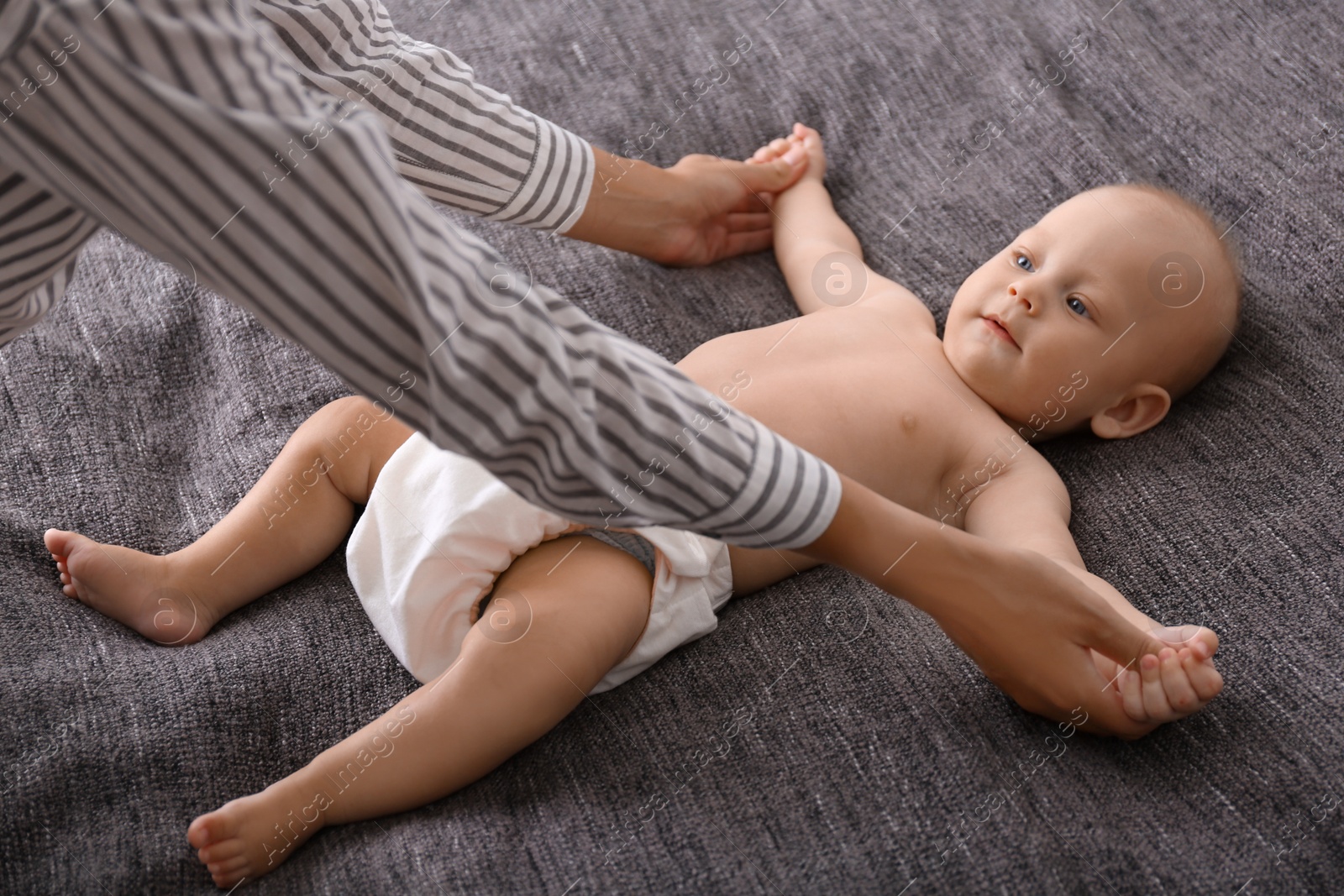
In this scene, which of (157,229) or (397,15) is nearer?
(157,229)

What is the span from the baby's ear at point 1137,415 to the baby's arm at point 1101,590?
0.08m

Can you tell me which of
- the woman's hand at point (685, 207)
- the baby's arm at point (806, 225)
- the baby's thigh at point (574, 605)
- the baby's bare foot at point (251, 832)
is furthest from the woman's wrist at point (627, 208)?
the baby's bare foot at point (251, 832)

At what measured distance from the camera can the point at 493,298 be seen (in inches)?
22.0

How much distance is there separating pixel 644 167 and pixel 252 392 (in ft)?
1.72

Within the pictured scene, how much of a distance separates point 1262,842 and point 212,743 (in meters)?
0.83

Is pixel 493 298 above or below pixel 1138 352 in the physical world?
above

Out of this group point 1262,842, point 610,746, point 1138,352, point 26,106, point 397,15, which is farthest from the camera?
point 397,15

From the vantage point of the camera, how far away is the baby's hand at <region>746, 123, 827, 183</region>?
134 centimetres

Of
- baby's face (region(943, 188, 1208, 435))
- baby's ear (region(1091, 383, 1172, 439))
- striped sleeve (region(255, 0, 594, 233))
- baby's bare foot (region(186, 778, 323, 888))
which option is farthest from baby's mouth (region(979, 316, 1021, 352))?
baby's bare foot (region(186, 778, 323, 888))

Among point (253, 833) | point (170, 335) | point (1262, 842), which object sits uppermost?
point (170, 335)

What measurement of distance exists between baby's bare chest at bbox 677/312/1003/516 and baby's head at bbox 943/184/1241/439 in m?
0.06

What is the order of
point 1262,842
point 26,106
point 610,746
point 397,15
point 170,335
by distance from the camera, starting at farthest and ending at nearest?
point 397,15
point 170,335
point 610,746
point 1262,842
point 26,106

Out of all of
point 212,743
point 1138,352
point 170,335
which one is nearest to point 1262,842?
point 1138,352

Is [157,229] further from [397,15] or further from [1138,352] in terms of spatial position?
[397,15]
